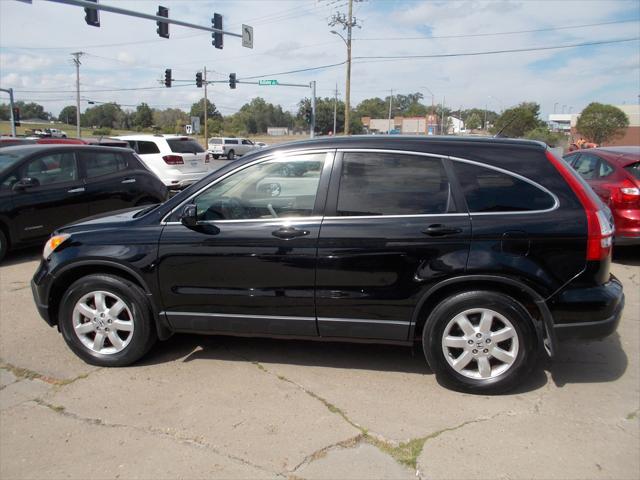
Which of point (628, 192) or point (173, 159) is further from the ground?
point (173, 159)

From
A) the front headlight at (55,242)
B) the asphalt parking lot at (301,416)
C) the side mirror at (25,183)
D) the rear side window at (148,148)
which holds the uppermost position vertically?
the rear side window at (148,148)

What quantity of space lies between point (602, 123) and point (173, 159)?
187ft

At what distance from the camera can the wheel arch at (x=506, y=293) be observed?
3262 millimetres

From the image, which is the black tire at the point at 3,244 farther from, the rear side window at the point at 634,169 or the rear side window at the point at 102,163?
the rear side window at the point at 634,169

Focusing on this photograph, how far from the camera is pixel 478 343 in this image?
3.36m

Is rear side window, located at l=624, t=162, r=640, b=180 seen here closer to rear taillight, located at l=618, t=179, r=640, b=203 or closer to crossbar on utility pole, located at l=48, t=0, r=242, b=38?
rear taillight, located at l=618, t=179, r=640, b=203

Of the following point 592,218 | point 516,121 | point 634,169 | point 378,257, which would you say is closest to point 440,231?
point 378,257

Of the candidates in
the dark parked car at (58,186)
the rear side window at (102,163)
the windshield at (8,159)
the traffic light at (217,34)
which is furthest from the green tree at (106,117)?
the windshield at (8,159)

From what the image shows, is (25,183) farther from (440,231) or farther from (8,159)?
(440,231)

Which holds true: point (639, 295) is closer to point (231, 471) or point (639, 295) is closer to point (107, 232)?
point (231, 471)

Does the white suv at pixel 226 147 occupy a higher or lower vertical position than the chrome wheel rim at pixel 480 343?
higher

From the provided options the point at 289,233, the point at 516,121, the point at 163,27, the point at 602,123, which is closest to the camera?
the point at 289,233

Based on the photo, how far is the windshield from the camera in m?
6.98

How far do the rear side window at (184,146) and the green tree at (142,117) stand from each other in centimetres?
9212
